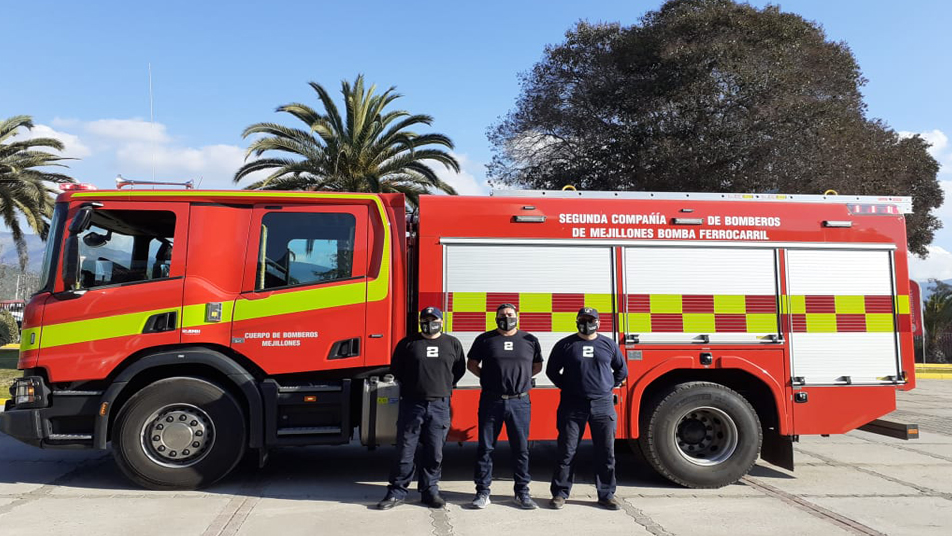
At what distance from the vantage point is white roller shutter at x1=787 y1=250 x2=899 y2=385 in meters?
→ 6.16

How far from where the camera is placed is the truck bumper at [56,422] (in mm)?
5566

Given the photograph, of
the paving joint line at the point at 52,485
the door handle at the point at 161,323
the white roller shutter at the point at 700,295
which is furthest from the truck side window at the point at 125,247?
the white roller shutter at the point at 700,295

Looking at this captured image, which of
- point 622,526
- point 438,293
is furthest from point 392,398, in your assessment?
point 622,526

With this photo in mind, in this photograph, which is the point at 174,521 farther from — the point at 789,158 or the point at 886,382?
the point at 789,158

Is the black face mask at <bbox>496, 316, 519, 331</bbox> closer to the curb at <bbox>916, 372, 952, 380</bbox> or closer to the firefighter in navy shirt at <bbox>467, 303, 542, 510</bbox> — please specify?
the firefighter in navy shirt at <bbox>467, 303, 542, 510</bbox>

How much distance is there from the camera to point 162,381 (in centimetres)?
568

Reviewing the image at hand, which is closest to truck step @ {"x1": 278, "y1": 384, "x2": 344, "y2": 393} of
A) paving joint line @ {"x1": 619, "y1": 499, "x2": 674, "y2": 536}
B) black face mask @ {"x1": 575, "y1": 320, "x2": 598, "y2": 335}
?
black face mask @ {"x1": 575, "y1": 320, "x2": 598, "y2": 335}

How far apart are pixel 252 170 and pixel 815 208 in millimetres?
14684

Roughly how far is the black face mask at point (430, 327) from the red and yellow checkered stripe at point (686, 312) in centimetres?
54

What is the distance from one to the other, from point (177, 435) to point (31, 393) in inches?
48.7

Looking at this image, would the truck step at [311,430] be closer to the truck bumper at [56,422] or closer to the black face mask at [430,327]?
the black face mask at [430,327]

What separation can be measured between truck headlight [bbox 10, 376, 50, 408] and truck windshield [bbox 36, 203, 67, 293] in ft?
2.55

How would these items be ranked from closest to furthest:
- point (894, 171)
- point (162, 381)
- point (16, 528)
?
point (16, 528), point (162, 381), point (894, 171)

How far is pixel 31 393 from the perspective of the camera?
560 cm
